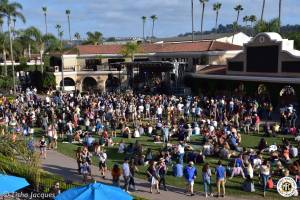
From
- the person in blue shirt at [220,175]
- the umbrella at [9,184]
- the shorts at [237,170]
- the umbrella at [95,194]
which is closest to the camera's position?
the umbrella at [95,194]

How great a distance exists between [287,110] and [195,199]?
13978 mm

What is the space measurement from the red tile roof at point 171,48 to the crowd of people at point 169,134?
15895mm

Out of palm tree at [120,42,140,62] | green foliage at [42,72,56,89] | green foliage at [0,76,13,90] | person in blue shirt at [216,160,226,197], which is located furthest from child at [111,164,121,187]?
green foliage at [0,76,13,90]

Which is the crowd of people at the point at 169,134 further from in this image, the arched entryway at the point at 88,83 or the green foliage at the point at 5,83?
the green foliage at the point at 5,83

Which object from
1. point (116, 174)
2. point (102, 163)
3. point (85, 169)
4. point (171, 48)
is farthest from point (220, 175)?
point (171, 48)

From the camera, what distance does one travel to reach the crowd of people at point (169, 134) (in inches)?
712

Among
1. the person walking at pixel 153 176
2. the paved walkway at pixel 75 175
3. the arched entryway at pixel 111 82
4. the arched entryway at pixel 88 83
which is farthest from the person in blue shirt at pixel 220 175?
the arched entryway at pixel 88 83

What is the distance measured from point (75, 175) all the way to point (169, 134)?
765 centimetres

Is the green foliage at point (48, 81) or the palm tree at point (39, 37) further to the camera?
the palm tree at point (39, 37)

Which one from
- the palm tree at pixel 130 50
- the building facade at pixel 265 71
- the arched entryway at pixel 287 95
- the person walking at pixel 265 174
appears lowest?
the person walking at pixel 265 174

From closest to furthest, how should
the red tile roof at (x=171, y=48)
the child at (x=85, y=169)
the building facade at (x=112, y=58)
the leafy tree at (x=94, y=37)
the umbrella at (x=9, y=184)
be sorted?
the umbrella at (x=9, y=184), the child at (x=85, y=169), the building facade at (x=112, y=58), the red tile roof at (x=171, y=48), the leafy tree at (x=94, y=37)

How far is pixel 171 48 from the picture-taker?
58344 millimetres

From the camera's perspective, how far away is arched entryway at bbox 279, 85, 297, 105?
3616 cm

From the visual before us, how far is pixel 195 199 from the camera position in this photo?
16828 millimetres
